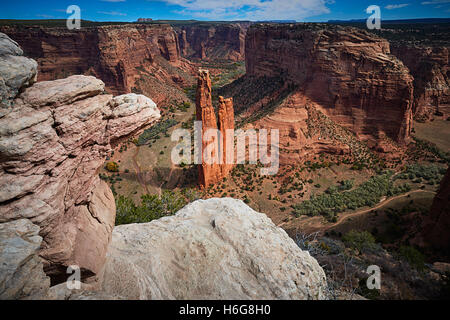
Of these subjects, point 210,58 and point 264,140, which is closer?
point 264,140

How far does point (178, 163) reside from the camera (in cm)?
4388

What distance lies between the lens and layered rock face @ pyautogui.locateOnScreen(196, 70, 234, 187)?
99.5 feet

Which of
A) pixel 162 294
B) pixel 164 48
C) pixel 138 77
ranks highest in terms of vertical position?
pixel 164 48

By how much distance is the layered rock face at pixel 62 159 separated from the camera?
6480mm

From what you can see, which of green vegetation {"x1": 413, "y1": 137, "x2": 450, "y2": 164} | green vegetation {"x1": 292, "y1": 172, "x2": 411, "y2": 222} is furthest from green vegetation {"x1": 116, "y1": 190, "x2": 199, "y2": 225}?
green vegetation {"x1": 413, "y1": 137, "x2": 450, "y2": 164}

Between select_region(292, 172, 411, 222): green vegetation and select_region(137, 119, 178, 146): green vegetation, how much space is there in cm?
3530

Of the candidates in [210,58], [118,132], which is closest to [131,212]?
[118,132]

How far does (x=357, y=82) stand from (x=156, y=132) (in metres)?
42.9

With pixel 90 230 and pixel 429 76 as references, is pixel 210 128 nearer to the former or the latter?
pixel 90 230

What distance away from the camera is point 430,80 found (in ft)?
206

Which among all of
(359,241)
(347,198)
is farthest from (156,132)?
(359,241)

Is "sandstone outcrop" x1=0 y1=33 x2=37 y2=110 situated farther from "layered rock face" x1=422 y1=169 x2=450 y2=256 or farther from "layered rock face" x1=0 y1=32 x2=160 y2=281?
"layered rock face" x1=422 y1=169 x2=450 y2=256

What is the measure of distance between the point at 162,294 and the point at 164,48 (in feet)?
339

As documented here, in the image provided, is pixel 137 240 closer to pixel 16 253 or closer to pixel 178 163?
pixel 16 253
